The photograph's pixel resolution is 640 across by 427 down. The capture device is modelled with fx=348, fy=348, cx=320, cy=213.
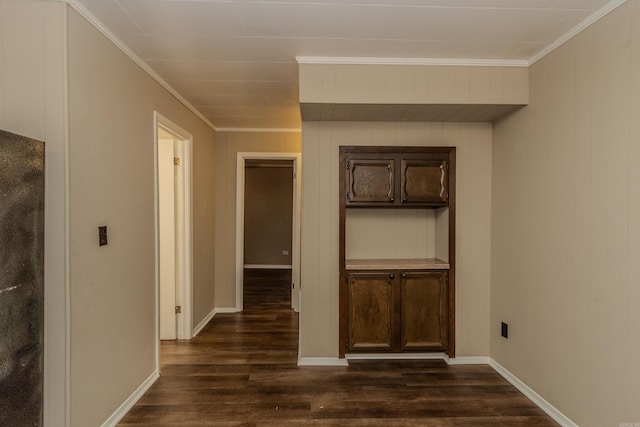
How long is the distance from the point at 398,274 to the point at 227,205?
8.56 feet

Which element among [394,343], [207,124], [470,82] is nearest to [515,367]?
[394,343]

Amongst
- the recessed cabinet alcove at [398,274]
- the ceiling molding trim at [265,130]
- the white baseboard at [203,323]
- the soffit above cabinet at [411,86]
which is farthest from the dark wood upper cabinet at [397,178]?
the white baseboard at [203,323]

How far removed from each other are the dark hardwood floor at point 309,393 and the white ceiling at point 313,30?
2475mm

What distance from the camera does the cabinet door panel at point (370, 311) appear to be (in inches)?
117

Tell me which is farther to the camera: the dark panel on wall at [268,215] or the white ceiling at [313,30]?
the dark panel on wall at [268,215]

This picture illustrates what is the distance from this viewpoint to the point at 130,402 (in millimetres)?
2422

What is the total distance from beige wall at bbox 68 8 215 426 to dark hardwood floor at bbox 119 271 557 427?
1.13 ft

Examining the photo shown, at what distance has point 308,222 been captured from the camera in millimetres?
3100

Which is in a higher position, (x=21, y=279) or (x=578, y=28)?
(x=578, y=28)

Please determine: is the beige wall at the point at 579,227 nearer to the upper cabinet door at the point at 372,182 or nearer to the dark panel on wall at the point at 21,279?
the upper cabinet door at the point at 372,182

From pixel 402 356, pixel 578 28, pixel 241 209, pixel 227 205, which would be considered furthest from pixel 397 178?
pixel 227 205

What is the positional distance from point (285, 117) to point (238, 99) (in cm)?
76

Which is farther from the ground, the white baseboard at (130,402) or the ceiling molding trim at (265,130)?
the ceiling molding trim at (265,130)

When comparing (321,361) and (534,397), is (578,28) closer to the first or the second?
(534,397)
